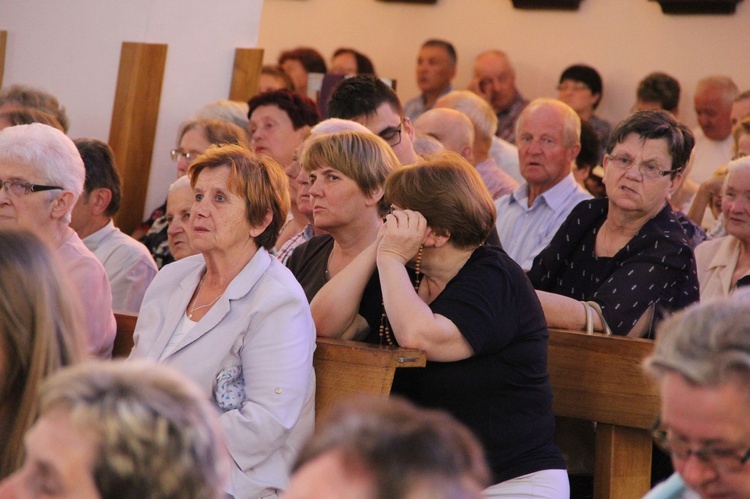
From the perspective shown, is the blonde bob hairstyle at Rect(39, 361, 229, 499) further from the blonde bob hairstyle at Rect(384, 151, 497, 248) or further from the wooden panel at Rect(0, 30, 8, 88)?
the wooden panel at Rect(0, 30, 8, 88)

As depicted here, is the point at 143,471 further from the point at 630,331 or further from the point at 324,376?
the point at 630,331

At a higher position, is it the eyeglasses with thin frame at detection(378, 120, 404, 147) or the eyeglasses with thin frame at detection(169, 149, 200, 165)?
the eyeglasses with thin frame at detection(378, 120, 404, 147)

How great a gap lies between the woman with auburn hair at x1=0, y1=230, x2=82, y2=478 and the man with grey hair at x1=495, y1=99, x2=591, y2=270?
10.2 feet

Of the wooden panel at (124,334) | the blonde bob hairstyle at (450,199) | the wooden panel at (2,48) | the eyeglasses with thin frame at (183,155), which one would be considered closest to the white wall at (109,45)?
the wooden panel at (2,48)

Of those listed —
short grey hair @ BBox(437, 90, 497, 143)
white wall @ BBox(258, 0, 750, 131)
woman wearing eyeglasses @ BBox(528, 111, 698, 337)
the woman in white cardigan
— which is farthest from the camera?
white wall @ BBox(258, 0, 750, 131)

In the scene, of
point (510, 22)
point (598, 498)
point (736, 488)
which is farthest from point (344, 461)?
point (510, 22)

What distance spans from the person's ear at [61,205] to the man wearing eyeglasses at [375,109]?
3.93ft

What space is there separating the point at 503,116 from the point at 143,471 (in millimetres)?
6573

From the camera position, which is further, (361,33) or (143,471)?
(361,33)

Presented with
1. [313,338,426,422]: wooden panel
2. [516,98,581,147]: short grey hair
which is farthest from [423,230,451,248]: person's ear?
[516,98,581,147]: short grey hair

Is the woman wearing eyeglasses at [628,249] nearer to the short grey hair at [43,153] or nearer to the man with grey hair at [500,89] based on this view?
the short grey hair at [43,153]

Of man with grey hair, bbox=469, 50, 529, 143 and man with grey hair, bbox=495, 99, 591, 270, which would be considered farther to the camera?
man with grey hair, bbox=469, 50, 529, 143

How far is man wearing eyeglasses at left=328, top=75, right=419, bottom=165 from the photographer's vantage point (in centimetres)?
417

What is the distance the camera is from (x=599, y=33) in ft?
24.6
